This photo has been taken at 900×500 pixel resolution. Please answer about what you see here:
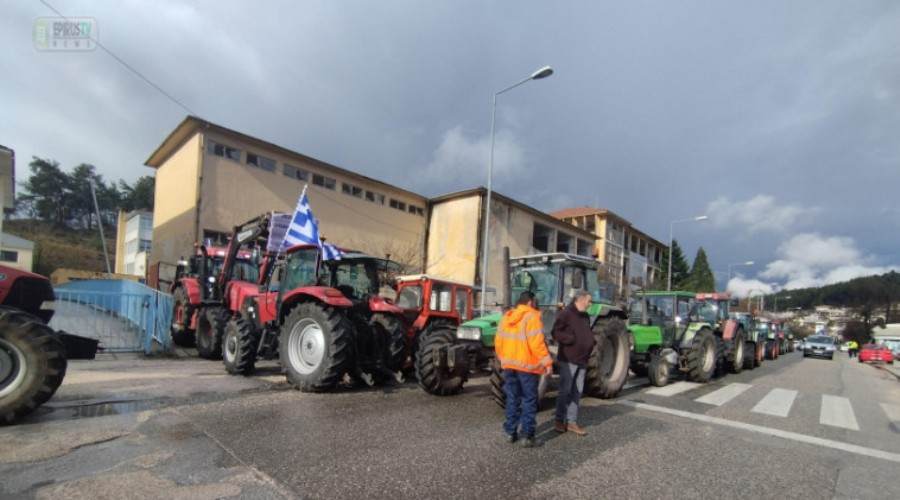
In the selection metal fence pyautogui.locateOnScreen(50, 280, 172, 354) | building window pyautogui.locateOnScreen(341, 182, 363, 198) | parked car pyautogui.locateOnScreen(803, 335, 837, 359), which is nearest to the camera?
metal fence pyautogui.locateOnScreen(50, 280, 172, 354)

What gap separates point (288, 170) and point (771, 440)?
2235 cm

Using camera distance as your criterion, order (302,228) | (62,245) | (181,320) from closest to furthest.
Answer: (302,228)
(181,320)
(62,245)

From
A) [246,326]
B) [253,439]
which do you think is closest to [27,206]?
[246,326]

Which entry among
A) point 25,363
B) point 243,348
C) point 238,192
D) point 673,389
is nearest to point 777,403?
point 673,389

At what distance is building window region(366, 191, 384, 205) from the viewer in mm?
27234

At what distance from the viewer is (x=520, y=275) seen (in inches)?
338

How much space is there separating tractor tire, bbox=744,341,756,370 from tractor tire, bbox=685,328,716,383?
521 cm

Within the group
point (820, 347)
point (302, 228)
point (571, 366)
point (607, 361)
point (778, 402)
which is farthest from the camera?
point (820, 347)

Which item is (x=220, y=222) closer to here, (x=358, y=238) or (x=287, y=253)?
(x=358, y=238)

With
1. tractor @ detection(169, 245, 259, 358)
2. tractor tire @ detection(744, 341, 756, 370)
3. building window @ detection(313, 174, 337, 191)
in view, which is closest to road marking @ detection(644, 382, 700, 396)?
tractor tire @ detection(744, 341, 756, 370)

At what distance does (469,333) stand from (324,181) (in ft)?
65.8

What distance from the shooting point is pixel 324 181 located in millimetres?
25016

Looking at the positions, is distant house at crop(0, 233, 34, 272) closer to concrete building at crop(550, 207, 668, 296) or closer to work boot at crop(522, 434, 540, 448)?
work boot at crop(522, 434, 540, 448)

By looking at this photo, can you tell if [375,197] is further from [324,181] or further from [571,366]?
[571,366]
